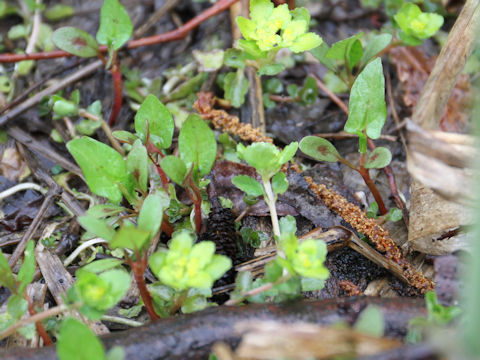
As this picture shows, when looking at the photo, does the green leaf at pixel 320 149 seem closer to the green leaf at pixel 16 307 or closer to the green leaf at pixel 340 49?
the green leaf at pixel 340 49

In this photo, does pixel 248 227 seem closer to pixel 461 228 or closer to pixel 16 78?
pixel 461 228

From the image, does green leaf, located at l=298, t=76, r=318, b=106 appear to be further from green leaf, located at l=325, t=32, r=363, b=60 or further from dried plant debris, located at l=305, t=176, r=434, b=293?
dried plant debris, located at l=305, t=176, r=434, b=293

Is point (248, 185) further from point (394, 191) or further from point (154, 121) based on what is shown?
point (394, 191)

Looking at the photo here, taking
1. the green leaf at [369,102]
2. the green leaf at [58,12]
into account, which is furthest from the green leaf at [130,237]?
the green leaf at [58,12]

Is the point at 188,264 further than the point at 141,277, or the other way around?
the point at 141,277

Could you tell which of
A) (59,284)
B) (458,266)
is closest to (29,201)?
(59,284)

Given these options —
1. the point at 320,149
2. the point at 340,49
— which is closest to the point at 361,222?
the point at 320,149
